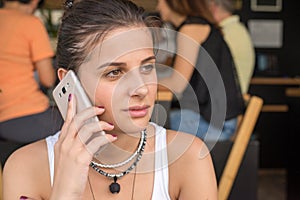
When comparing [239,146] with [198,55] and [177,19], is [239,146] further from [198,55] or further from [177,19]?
[177,19]

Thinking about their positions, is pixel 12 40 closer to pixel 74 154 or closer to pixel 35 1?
pixel 35 1

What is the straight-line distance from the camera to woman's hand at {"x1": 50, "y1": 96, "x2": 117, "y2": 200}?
1152 mm

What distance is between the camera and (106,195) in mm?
1390

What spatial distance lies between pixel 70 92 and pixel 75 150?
153 millimetres

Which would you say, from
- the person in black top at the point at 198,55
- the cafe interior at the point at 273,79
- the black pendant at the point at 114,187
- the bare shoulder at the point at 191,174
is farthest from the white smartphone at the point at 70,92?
the cafe interior at the point at 273,79

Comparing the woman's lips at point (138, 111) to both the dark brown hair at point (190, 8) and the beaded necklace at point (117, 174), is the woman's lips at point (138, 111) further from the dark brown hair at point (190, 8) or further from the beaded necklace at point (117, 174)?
the dark brown hair at point (190, 8)

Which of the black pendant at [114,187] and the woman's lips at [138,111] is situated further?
the black pendant at [114,187]

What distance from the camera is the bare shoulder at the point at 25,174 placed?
141 cm

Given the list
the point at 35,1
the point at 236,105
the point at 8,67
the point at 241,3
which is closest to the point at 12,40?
the point at 8,67

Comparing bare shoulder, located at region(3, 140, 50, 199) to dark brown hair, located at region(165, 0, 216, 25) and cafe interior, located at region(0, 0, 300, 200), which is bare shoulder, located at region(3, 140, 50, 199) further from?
cafe interior, located at region(0, 0, 300, 200)

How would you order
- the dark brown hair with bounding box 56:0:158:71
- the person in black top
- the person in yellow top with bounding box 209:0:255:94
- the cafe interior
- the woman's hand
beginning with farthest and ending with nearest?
the cafe interior < the person in yellow top with bounding box 209:0:255:94 < the person in black top < the dark brown hair with bounding box 56:0:158:71 < the woman's hand

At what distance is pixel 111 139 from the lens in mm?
1169

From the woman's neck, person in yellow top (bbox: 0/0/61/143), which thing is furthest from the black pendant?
the woman's neck

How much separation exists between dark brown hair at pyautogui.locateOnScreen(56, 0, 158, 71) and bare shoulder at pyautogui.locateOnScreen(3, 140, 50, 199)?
0.86 ft
